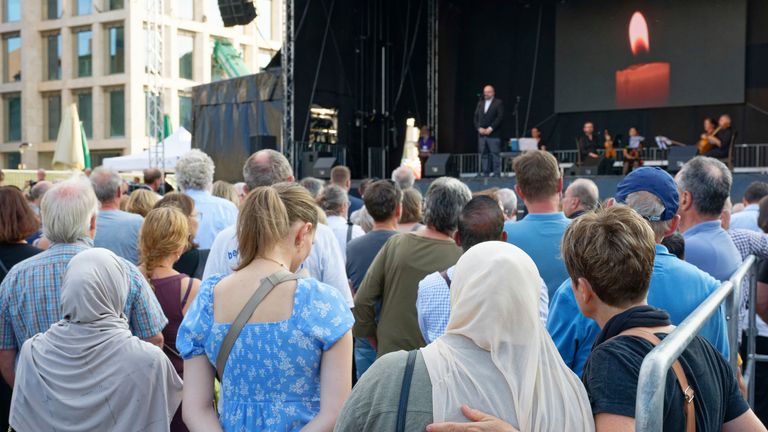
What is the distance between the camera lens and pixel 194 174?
5.29 m

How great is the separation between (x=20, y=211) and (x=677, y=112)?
51.9 ft

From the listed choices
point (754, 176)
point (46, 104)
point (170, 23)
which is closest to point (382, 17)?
Answer: point (754, 176)

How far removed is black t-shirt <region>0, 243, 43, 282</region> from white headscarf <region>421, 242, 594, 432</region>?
2.62 metres

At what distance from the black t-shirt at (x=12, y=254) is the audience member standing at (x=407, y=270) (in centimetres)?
152

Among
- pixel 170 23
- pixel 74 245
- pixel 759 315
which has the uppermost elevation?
pixel 170 23

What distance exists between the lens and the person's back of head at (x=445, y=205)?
3707 millimetres

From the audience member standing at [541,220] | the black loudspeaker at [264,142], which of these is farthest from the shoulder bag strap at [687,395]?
the black loudspeaker at [264,142]

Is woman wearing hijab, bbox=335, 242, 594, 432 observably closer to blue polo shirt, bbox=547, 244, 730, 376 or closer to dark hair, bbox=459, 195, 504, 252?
blue polo shirt, bbox=547, 244, 730, 376

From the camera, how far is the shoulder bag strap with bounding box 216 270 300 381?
220 cm

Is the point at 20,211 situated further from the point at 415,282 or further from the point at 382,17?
the point at 382,17

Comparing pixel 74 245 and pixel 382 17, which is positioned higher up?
pixel 382 17

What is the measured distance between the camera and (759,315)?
4.02 metres

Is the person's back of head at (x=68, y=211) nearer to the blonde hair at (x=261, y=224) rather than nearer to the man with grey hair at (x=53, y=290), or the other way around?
the man with grey hair at (x=53, y=290)

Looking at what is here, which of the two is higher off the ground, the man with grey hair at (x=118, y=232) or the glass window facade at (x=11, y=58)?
the glass window facade at (x=11, y=58)
